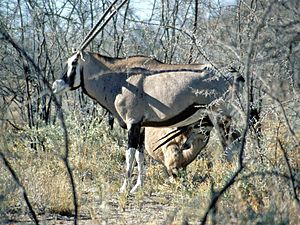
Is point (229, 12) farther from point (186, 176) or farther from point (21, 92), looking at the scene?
point (21, 92)

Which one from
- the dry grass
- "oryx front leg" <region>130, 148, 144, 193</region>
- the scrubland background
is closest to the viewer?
the scrubland background

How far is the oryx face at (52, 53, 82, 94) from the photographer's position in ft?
31.6

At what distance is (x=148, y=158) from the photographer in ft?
37.3

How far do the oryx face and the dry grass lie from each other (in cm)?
106

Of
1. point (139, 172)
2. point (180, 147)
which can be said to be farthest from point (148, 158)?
point (139, 172)

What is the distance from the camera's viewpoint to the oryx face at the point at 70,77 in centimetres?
963

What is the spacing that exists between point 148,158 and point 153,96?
2.24 metres

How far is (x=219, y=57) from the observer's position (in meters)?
8.09

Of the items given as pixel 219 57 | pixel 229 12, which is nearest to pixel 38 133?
pixel 229 12

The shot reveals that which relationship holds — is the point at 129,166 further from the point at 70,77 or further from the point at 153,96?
the point at 70,77

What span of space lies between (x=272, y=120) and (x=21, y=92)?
6386 mm

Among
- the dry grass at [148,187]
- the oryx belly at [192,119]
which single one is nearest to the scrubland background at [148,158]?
the dry grass at [148,187]

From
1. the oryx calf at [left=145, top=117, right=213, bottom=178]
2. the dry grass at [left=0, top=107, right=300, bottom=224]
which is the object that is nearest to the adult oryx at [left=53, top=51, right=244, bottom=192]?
the oryx calf at [left=145, top=117, right=213, bottom=178]

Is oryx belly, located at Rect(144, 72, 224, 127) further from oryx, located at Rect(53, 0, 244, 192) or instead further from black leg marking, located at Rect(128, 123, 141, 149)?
black leg marking, located at Rect(128, 123, 141, 149)
